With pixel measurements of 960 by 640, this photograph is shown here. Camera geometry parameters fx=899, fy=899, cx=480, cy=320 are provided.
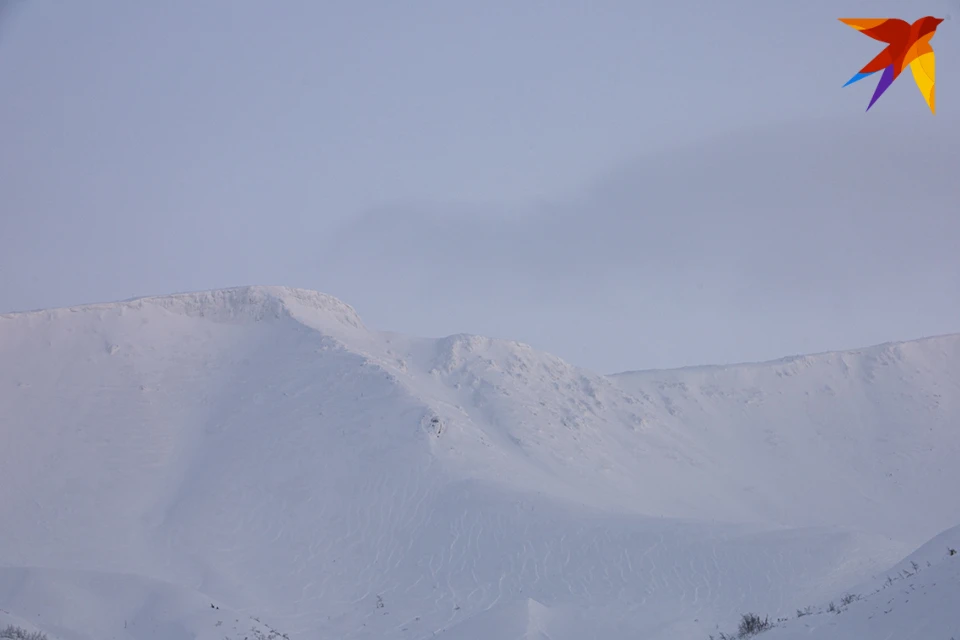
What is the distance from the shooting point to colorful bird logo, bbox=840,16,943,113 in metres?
10.8

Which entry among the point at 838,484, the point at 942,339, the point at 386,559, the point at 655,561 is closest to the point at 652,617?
the point at 655,561

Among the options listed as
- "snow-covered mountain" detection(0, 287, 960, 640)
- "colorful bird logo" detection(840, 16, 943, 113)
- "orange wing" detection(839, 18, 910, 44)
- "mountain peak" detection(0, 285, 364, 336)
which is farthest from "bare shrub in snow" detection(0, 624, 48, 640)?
"mountain peak" detection(0, 285, 364, 336)

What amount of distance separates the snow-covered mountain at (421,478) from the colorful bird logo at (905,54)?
1363cm

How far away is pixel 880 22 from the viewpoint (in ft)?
36.3

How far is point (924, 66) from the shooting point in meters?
10.9

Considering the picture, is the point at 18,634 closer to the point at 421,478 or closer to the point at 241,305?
the point at 421,478

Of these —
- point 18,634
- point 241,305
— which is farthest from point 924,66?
point 241,305

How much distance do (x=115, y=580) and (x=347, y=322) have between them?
24.7 metres

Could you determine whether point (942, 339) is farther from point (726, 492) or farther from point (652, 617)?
point (652, 617)

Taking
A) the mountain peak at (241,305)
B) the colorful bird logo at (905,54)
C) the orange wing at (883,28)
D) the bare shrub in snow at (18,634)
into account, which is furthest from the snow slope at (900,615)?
the mountain peak at (241,305)

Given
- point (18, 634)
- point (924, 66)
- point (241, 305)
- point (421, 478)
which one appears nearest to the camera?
point (924, 66)

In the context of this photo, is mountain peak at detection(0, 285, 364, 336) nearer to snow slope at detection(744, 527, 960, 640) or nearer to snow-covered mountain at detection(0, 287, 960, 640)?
snow-covered mountain at detection(0, 287, 960, 640)

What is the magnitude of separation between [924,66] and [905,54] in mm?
269

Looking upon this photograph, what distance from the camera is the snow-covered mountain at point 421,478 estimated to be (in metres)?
24.3
